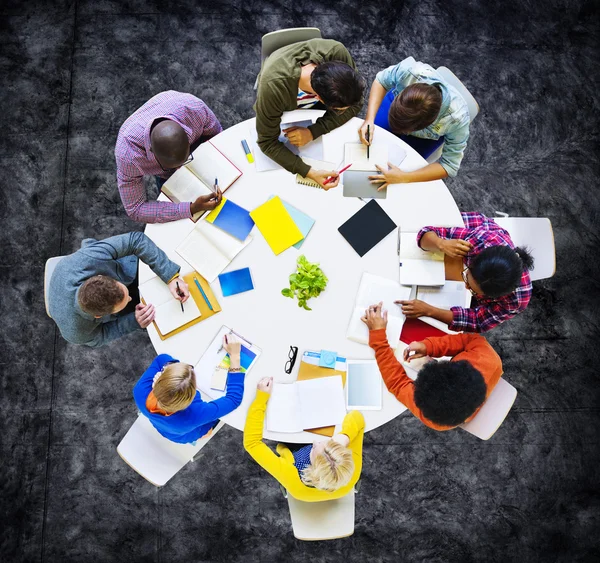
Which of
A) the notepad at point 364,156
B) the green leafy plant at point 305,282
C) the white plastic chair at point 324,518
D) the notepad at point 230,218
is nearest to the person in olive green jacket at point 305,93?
the notepad at point 364,156

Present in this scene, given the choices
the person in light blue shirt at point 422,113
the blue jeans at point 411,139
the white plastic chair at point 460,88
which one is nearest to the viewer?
the person in light blue shirt at point 422,113

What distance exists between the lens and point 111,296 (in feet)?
7.50

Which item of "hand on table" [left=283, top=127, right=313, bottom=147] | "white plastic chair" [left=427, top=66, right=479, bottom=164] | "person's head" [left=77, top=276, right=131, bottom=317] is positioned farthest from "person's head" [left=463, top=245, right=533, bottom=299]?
"person's head" [left=77, top=276, right=131, bottom=317]

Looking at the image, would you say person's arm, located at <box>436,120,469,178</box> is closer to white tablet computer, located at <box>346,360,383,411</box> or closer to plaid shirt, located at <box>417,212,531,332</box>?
plaid shirt, located at <box>417,212,531,332</box>

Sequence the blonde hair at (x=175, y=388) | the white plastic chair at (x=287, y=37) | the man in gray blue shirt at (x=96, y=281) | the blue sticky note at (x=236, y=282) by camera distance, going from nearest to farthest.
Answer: the blonde hair at (x=175, y=388), the man in gray blue shirt at (x=96, y=281), the blue sticky note at (x=236, y=282), the white plastic chair at (x=287, y=37)

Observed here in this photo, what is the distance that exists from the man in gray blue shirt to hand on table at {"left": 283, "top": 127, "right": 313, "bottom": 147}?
2.69 ft

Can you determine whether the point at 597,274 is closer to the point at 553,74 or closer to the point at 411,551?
the point at 553,74

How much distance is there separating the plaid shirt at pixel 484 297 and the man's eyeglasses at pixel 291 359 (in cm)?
75

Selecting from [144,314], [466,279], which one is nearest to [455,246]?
[466,279]

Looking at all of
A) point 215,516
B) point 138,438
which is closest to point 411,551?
point 215,516

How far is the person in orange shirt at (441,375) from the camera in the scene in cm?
229

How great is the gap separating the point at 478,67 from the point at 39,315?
3397 mm

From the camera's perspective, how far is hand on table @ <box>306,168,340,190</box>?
2.58 meters

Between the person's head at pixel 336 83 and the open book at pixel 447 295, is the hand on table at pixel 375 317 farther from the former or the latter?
the person's head at pixel 336 83
